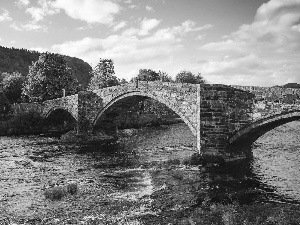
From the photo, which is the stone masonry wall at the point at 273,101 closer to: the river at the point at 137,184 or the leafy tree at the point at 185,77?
the river at the point at 137,184

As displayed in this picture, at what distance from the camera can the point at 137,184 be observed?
15102 millimetres

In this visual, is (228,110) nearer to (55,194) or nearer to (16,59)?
(55,194)

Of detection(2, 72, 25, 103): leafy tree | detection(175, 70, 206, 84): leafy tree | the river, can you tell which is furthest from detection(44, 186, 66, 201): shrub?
detection(175, 70, 206, 84): leafy tree

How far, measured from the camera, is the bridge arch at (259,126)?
1508 centimetres

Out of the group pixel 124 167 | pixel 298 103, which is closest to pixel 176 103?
pixel 124 167

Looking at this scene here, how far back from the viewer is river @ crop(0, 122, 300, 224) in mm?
10945

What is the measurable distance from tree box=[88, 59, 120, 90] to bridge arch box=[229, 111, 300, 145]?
63.4 m

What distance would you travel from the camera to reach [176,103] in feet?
68.5

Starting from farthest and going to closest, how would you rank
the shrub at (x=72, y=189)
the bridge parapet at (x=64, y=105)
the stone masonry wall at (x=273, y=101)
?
the bridge parapet at (x=64, y=105), the stone masonry wall at (x=273, y=101), the shrub at (x=72, y=189)

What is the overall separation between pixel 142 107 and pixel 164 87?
4214 centimetres

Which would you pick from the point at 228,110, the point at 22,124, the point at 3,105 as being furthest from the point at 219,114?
the point at 3,105

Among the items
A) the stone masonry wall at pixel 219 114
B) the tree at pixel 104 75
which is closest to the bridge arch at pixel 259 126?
the stone masonry wall at pixel 219 114

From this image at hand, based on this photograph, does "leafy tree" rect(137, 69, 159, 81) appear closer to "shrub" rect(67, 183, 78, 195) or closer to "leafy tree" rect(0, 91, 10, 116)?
"leafy tree" rect(0, 91, 10, 116)

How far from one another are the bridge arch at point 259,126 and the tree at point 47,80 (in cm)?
4490
